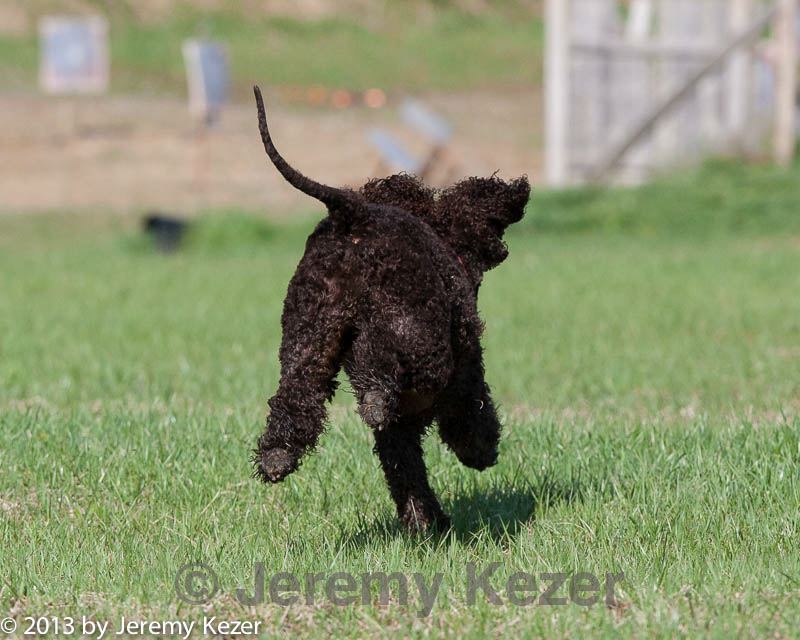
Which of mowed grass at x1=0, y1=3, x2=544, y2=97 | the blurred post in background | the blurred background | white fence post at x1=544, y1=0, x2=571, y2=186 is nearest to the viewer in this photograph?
white fence post at x1=544, y1=0, x2=571, y2=186

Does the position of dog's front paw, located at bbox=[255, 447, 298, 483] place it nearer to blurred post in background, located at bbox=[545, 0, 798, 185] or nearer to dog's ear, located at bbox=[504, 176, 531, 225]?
dog's ear, located at bbox=[504, 176, 531, 225]

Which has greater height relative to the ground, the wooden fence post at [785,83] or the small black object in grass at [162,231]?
the wooden fence post at [785,83]

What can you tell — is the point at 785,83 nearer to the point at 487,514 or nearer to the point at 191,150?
the point at 191,150

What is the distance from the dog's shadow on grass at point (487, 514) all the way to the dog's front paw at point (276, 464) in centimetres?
59

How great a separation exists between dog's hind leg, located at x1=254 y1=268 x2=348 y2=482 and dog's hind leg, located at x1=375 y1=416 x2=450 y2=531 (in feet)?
1.47

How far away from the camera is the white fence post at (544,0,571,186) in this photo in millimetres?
16172

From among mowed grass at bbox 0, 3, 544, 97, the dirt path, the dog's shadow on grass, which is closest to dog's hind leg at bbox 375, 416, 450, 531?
the dog's shadow on grass

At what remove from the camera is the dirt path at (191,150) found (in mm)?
21125

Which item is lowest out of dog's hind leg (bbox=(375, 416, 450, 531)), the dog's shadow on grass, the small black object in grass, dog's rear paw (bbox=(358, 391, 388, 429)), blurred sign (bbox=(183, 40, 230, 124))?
the small black object in grass

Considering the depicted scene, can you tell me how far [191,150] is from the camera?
24422 mm

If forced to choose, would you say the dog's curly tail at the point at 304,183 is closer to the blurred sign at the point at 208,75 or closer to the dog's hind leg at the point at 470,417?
the dog's hind leg at the point at 470,417

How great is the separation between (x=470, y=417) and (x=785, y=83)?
46.2 feet

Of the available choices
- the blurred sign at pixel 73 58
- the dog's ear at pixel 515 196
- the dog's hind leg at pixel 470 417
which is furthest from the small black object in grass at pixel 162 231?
the dog's hind leg at pixel 470 417

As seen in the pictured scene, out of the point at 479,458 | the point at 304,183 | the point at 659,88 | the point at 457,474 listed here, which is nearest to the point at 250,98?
the point at 659,88
